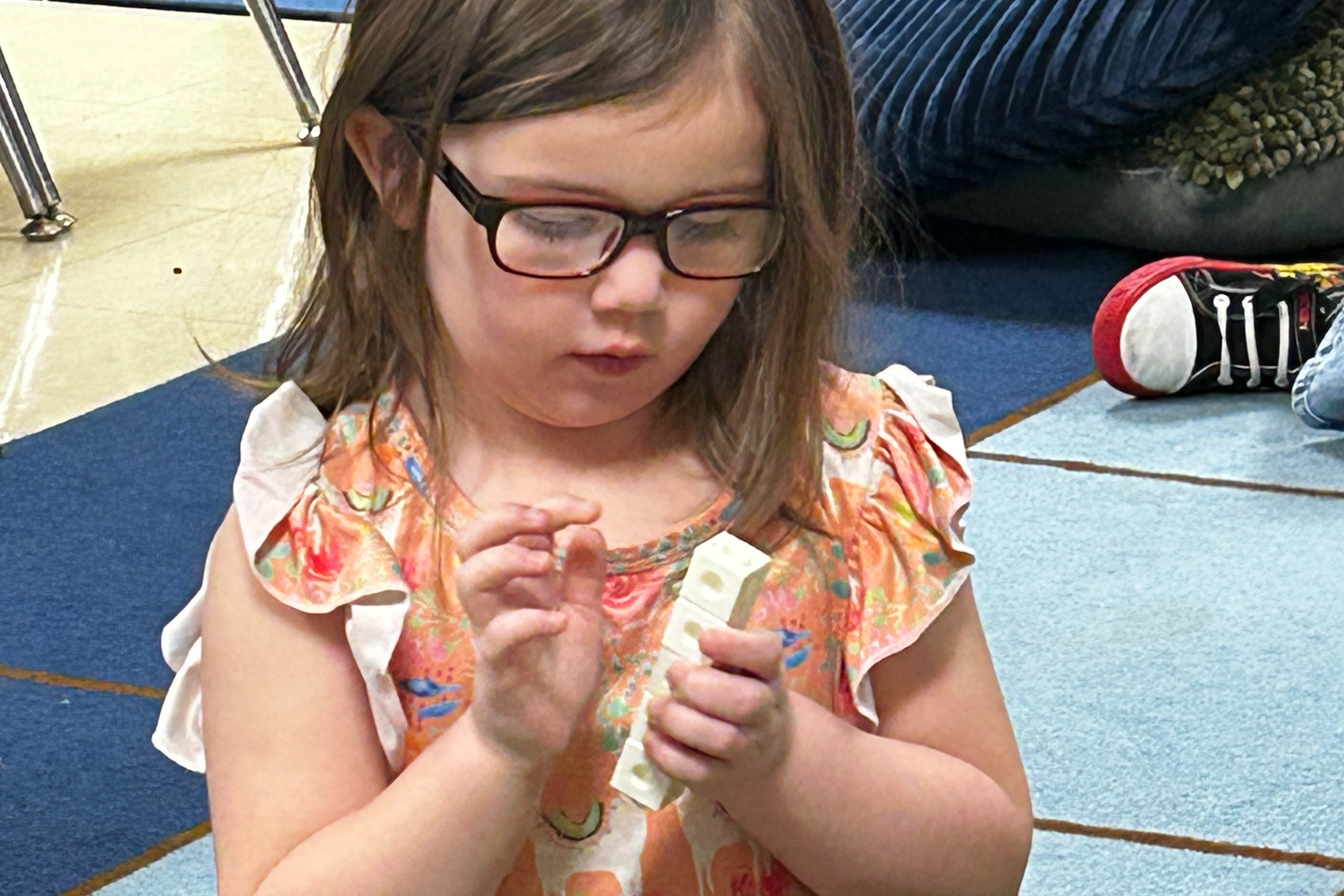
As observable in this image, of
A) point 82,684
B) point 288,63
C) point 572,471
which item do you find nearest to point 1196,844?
point 572,471

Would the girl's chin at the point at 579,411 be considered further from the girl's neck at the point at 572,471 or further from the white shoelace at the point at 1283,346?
the white shoelace at the point at 1283,346

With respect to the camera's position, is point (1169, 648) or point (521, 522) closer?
point (521, 522)

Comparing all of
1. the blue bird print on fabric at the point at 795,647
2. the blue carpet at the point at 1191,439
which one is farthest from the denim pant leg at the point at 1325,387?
the blue bird print on fabric at the point at 795,647

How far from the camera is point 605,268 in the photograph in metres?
0.70

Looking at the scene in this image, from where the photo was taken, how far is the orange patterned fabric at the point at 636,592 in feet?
2.52

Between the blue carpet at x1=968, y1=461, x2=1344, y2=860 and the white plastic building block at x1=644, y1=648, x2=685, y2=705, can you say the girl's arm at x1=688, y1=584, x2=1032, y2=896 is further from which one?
the blue carpet at x1=968, y1=461, x2=1344, y2=860

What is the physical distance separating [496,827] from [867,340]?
35 cm

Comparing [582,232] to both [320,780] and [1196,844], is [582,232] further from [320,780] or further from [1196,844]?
[1196,844]

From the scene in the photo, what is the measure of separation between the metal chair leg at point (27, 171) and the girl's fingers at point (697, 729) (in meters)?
1.81

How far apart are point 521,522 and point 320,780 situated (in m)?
0.14

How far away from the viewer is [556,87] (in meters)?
0.69

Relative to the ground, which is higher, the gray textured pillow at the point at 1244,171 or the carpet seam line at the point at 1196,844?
the gray textured pillow at the point at 1244,171

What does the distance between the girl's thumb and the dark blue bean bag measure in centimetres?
137

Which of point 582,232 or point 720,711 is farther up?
point 582,232
